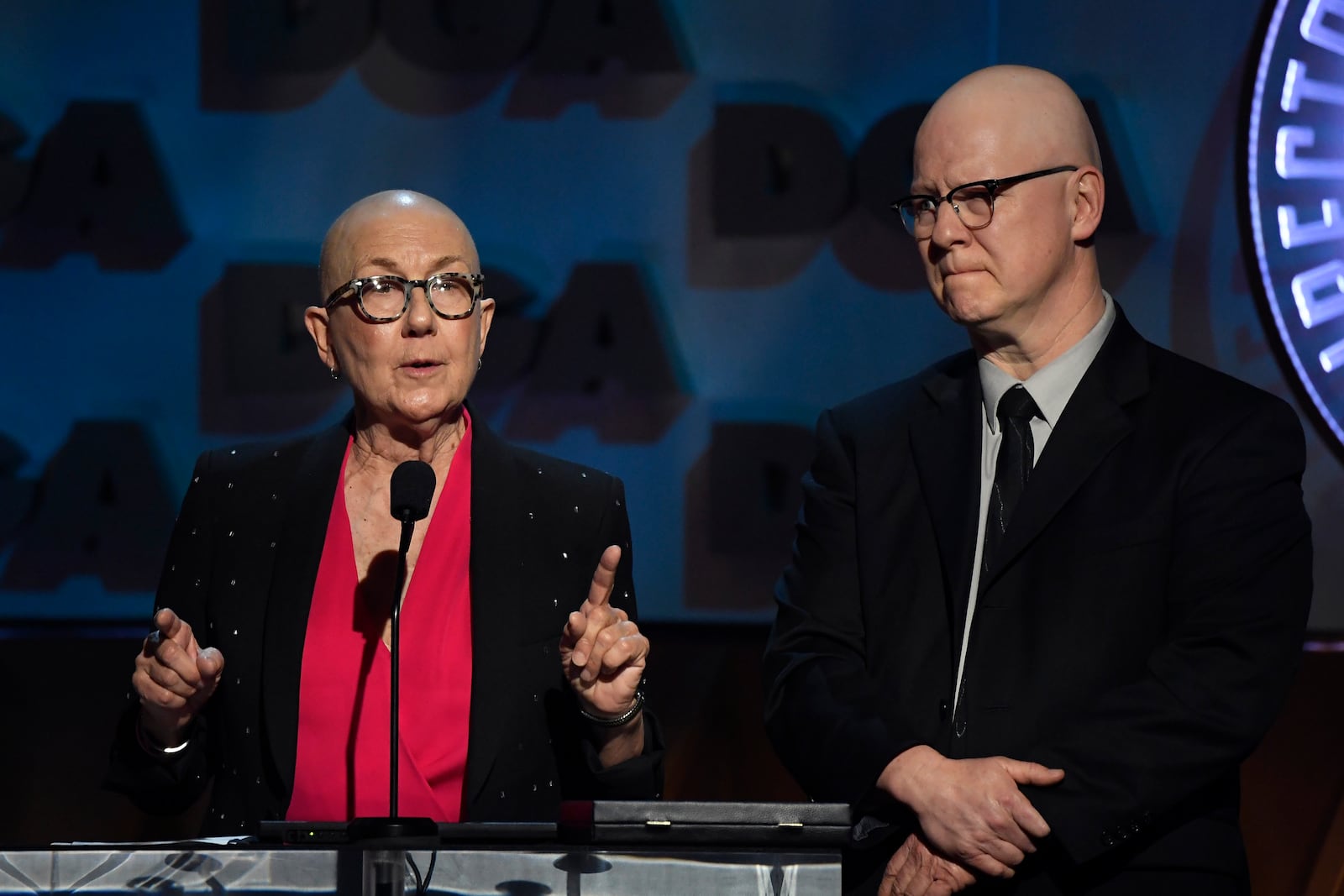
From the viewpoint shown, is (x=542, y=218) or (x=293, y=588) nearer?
(x=293, y=588)

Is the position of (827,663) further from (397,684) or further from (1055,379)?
(397,684)

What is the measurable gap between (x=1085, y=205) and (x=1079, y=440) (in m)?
0.35

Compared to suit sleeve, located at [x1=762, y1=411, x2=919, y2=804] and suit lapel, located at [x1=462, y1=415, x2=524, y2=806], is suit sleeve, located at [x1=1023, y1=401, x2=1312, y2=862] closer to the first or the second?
suit sleeve, located at [x1=762, y1=411, x2=919, y2=804]

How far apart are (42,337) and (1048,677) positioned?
2.56 m

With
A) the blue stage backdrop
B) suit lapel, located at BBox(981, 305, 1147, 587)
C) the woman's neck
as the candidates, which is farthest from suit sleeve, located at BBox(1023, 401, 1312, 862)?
the blue stage backdrop

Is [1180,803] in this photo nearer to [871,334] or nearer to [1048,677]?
[1048,677]

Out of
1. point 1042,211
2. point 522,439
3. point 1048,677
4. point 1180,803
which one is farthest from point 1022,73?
point 522,439

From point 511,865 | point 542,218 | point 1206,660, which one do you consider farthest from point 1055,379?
point 542,218

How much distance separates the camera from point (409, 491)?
1985 millimetres

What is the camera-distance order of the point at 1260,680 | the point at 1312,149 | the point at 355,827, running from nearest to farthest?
the point at 355,827, the point at 1260,680, the point at 1312,149

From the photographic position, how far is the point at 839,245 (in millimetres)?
3701

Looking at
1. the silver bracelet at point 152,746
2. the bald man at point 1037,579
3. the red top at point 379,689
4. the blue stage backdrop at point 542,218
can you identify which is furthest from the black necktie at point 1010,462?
the blue stage backdrop at point 542,218

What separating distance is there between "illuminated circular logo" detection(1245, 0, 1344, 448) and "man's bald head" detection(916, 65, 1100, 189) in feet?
4.52

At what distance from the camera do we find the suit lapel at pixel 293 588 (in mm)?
2369
